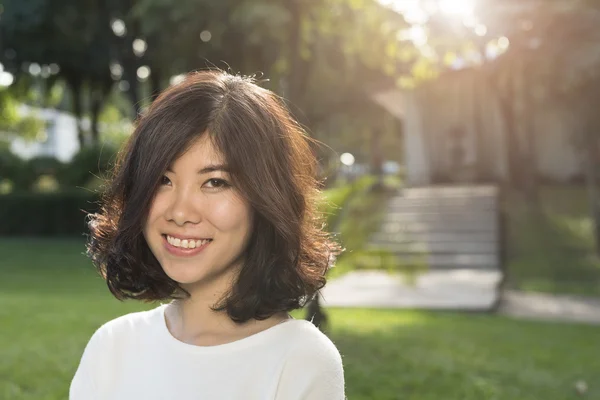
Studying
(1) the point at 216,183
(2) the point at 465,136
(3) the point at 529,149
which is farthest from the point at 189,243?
(2) the point at 465,136

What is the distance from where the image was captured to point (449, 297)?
1307 centimetres

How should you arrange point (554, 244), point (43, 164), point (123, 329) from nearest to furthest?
1. point (123, 329)
2. point (554, 244)
3. point (43, 164)

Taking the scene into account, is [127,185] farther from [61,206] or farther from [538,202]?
[61,206]

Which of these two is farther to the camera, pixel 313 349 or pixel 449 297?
pixel 449 297

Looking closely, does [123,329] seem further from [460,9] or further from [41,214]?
[41,214]

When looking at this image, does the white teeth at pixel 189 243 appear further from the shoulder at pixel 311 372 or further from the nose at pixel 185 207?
the shoulder at pixel 311 372

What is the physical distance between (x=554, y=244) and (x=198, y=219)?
728 inches

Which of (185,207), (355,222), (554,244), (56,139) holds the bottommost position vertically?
(554,244)

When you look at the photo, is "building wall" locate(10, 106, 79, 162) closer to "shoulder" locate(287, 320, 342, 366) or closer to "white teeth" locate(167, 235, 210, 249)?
"white teeth" locate(167, 235, 210, 249)

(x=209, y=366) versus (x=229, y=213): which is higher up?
(x=229, y=213)

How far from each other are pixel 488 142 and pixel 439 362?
20.3 meters

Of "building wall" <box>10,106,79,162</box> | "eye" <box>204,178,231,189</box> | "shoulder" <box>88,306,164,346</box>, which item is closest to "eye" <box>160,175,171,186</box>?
"eye" <box>204,178,231,189</box>

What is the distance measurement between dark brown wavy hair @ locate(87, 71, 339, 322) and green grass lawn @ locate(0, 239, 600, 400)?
409cm

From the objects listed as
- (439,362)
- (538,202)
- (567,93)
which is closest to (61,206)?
(538,202)
